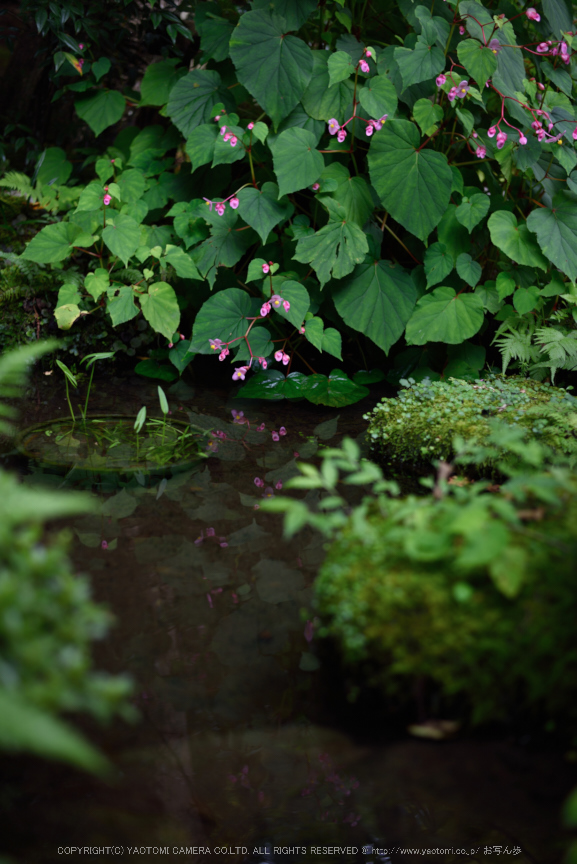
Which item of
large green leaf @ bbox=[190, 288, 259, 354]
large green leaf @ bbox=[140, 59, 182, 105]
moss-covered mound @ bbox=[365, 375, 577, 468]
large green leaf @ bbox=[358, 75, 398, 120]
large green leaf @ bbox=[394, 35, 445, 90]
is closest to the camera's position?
moss-covered mound @ bbox=[365, 375, 577, 468]

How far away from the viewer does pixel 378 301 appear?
2861 millimetres

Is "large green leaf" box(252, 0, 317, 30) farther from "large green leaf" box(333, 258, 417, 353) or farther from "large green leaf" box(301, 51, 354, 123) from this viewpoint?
"large green leaf" box(333, 258, 417, 353)

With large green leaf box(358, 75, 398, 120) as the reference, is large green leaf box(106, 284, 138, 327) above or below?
below

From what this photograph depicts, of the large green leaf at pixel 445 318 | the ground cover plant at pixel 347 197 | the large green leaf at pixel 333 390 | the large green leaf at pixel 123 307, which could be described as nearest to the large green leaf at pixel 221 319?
the ground cover plant at pixel 347 197

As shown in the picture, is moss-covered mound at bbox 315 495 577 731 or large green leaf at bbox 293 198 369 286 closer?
moss-covered mound at bbox 315 495 577 731

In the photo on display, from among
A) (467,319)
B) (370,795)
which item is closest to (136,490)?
(370,795)

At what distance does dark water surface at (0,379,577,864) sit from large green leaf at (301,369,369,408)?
55.6 inches

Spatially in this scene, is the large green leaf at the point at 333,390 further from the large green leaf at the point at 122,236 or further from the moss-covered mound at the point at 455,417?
the large green leaf at the point at 122,236

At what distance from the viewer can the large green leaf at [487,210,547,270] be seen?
9.39 feet

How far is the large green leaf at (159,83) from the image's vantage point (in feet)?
10.6

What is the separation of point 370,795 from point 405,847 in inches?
3.9

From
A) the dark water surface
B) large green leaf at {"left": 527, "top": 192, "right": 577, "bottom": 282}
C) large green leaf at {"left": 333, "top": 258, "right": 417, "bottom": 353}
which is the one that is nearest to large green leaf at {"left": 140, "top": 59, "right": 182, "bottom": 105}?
large green leaf at {"left": 333, "top": 258, "right": 417, "bottom": 353}

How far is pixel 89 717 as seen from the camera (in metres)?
1.13

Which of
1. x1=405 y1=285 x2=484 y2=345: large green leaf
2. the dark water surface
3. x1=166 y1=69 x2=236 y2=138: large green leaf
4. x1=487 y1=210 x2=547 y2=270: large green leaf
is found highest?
x1=166 y1=69 x2=236 y2=138: large green leaf
